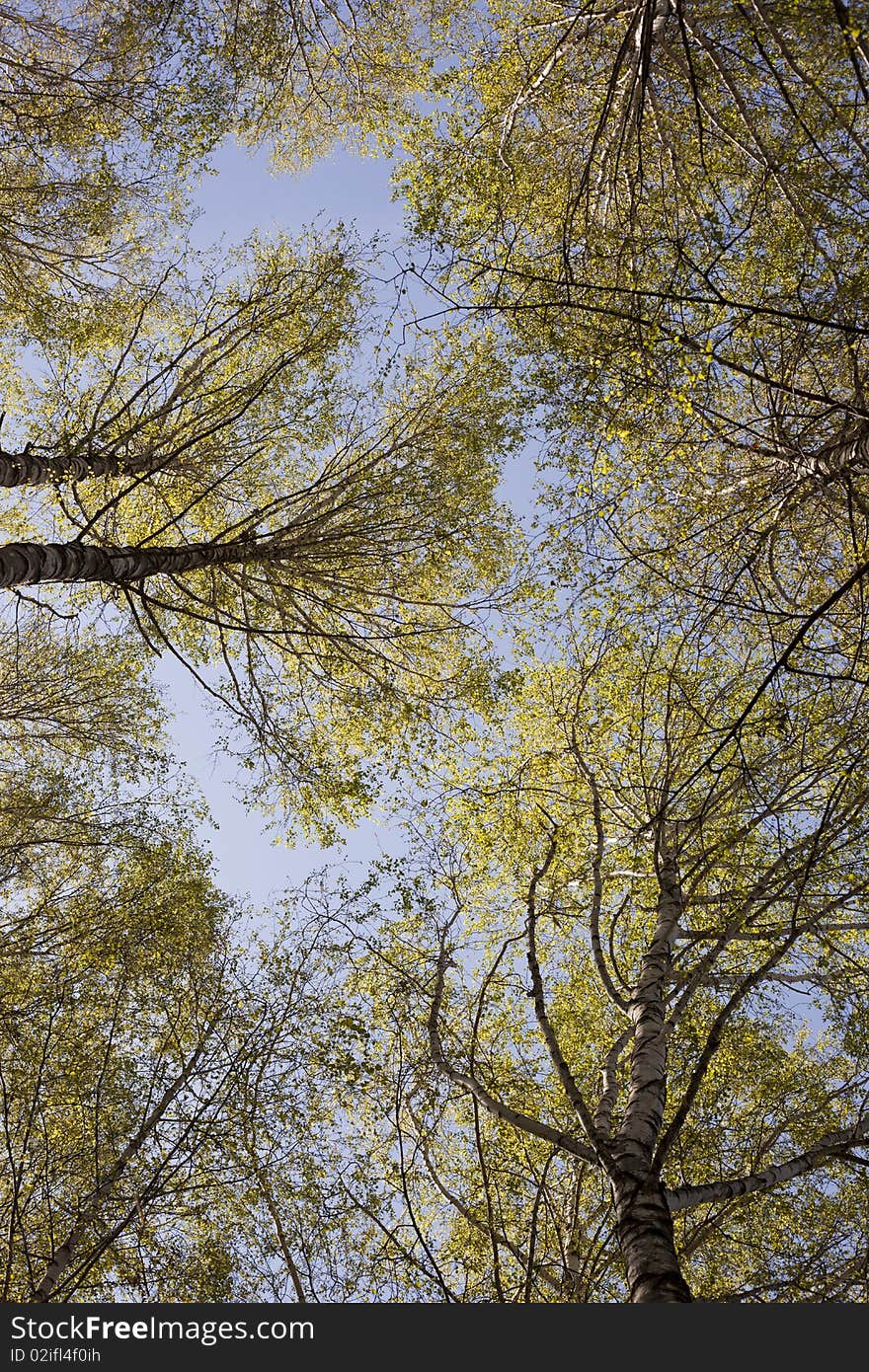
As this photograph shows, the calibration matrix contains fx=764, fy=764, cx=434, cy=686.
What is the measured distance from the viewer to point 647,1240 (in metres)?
3.41

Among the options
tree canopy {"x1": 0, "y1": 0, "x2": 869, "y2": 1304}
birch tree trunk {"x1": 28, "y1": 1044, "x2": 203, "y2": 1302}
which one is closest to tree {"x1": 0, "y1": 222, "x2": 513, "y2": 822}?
tree canopy {"x1": 0, "y1": 0, "x2": 869, "y2": 1304}

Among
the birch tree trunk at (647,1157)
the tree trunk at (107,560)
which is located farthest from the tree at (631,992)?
the tree trunk at (107,560)

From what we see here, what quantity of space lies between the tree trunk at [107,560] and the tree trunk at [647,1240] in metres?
5.07

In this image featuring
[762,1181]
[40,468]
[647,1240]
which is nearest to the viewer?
[647,1240]

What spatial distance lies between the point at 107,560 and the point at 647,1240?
580 centimetres

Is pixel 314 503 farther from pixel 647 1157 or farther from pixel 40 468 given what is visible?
pixel 647 1157

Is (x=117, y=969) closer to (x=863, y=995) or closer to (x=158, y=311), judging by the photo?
(x=863, y=995)

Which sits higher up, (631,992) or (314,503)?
(314,503)

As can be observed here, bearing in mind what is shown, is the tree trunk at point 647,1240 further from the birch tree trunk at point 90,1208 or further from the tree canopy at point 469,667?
the birch tree trunk at point 90,1208

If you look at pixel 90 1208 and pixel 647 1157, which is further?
pixel 90 1208

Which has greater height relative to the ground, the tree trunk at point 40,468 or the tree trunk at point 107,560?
the tree trunk at point 40,468

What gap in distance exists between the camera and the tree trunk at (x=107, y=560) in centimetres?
551

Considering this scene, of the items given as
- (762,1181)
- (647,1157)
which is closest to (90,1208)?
(647,1157)

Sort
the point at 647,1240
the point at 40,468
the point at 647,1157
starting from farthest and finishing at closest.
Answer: the point at 40,468, the point at 647,1157, the point at 647,1240
